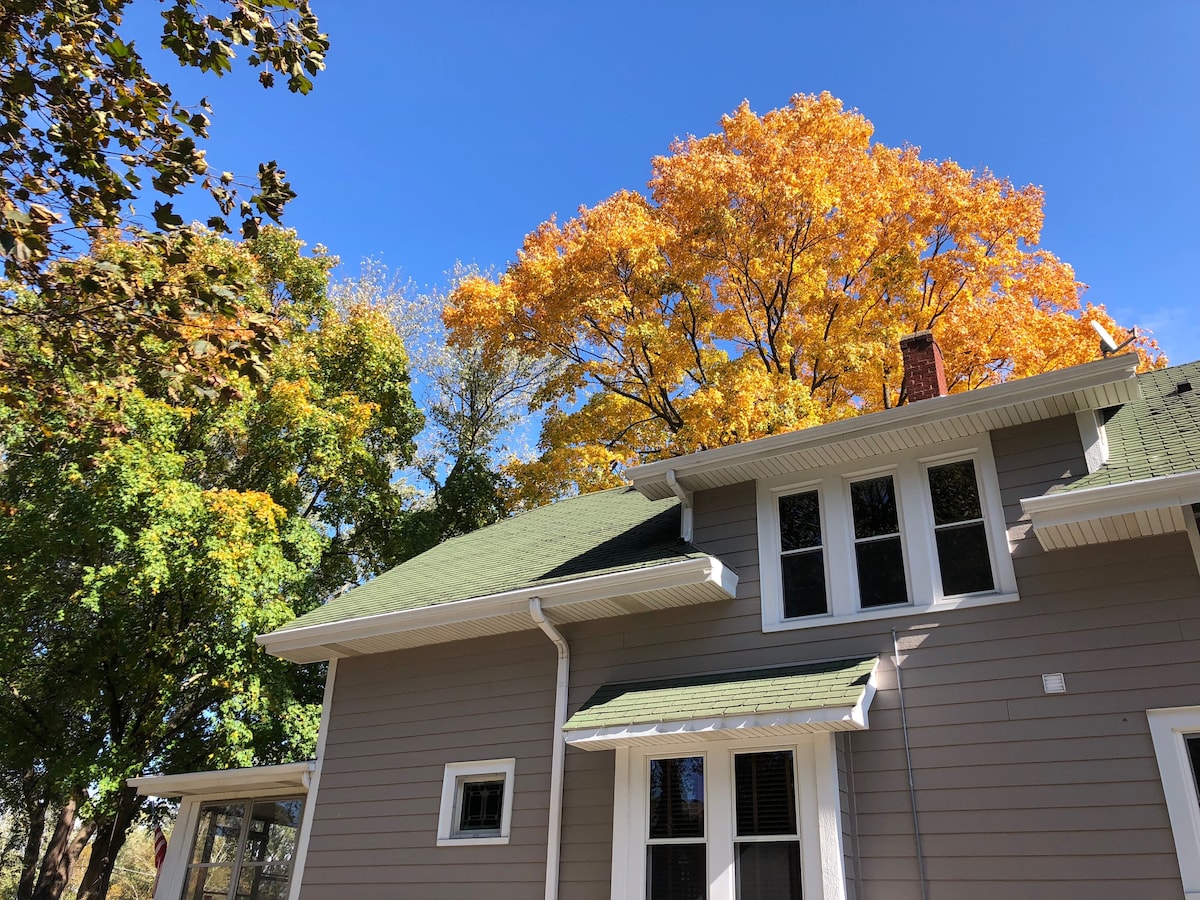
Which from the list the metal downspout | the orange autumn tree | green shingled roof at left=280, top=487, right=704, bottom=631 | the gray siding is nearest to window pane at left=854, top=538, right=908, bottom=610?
the gray siding

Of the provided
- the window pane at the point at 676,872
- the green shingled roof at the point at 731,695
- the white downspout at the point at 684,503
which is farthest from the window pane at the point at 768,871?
the white downspout at the point at 684,503

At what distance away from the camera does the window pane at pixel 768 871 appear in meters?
6.75

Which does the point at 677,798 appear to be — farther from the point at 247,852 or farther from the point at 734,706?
the point at 247,852

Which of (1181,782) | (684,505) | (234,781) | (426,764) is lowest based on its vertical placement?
(1181,782)

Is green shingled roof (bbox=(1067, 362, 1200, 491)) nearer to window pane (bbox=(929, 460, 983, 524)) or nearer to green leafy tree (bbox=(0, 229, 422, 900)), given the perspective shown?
window pane (bbox=(929, 460, 983, 524))

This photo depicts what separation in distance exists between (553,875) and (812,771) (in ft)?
9.05

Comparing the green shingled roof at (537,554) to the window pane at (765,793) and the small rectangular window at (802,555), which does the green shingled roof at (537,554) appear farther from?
the window pane at (765,793)

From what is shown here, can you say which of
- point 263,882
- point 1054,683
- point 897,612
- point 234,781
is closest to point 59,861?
point 263,882

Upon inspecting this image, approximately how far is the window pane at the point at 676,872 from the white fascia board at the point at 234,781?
4748 millimetres

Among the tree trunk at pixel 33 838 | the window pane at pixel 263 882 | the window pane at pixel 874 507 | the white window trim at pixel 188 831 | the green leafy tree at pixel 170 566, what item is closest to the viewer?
the window pane at pixel 874 507

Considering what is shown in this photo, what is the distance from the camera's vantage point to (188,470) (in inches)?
701

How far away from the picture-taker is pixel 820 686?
6.96 meters

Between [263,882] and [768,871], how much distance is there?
687cm

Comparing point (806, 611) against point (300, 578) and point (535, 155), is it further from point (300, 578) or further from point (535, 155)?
point (535, 155)
